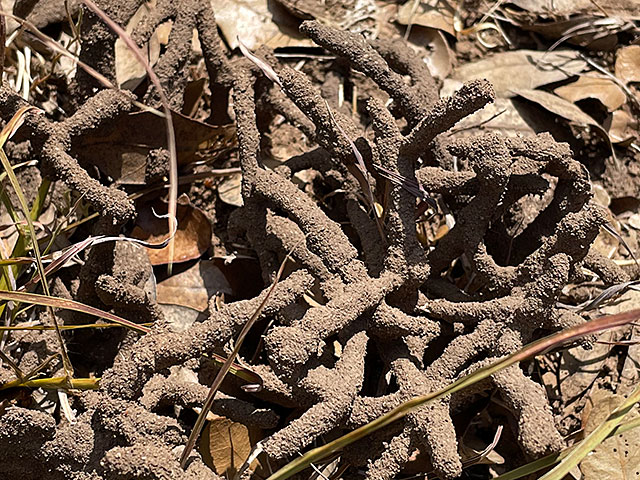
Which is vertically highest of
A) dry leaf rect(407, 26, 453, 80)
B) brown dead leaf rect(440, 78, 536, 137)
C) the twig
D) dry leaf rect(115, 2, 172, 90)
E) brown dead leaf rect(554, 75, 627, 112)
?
the twig

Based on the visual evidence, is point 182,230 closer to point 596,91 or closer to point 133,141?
point 133,141

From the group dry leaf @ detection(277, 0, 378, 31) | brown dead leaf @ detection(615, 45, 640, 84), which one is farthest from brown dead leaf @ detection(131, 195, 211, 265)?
brown dead leaf @ detection(615, 45, 640, 84)

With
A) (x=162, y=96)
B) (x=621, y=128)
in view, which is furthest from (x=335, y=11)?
(x=162, y=96)

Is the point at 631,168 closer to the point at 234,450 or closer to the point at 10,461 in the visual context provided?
the point at 234,450

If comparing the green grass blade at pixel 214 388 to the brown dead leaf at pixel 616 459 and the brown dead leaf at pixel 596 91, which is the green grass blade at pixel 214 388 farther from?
the brown dead leaf at pixel 596 91

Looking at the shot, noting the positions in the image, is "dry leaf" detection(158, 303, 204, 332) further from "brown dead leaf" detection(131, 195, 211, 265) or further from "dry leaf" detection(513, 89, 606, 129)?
"dry leaf" detection(513, 89, 606, 129)

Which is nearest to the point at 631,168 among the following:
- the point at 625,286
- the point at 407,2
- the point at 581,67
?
the point at 581,67

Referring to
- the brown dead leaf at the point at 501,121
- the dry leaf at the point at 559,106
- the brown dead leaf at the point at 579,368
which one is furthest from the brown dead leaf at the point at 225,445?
the dry leaf at the point at 559,106
